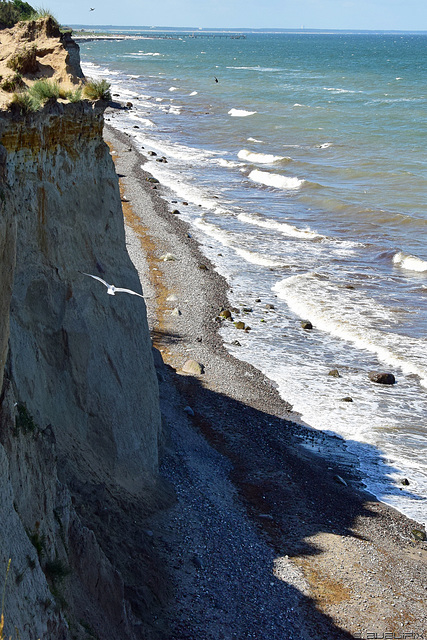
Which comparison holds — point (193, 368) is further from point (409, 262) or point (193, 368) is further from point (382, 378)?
point (409, 262)

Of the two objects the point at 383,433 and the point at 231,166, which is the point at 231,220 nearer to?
the point at 231,166

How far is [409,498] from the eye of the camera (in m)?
16.0

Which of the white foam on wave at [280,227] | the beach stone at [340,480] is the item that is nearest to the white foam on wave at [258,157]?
Answer: the white foam on wave at [280,227]

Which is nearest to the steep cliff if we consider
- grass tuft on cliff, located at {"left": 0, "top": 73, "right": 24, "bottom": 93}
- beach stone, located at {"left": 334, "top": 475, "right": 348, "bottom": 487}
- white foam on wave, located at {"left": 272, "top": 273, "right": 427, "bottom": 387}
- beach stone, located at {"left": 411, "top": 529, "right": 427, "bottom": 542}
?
grass tuft on cliff, located at {"left": 0, "top": 73, "right": 24, "bottom": 93}

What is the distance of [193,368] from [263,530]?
776 cm

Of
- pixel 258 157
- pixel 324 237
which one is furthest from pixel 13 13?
pixel 258 157

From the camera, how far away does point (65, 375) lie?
11.2 meters

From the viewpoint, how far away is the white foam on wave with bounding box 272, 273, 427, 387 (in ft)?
76.3

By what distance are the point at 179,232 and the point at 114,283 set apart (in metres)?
21.8

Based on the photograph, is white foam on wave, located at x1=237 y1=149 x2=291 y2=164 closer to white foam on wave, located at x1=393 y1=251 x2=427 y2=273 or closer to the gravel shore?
white foam on wave, located at x1=393 y1=251 x2=427 y2=273

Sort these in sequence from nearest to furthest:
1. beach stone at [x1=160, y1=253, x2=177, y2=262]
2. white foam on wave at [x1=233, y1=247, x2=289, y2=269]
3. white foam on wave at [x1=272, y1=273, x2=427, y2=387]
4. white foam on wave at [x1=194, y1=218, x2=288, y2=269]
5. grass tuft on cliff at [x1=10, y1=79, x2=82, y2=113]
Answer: grass tuft on cliff at [x1=10, y1=79, x2=82, y2=113] < white foam on wave at [x1=272, y1=273, x2=427, y2=387] < beach stone at [x1=160, y1=253, x2=177, y2=262] < white foam on wave at [x1=233, y1=247, x2=289, y2=269] < white foam on wave at [x1=194, y1=218, x2=288, y2=269]

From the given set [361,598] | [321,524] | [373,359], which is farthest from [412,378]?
[361,598]

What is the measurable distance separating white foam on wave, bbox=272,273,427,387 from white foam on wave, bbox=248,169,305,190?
1836 cm

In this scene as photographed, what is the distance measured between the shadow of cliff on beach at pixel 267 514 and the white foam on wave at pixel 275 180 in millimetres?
30036
